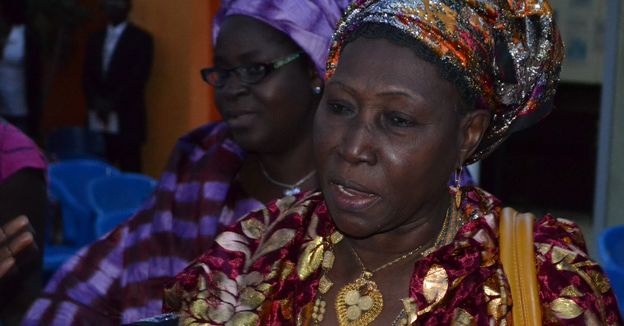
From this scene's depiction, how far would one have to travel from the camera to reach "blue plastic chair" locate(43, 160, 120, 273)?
6215mm

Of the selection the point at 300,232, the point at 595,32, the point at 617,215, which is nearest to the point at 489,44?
the point at 300,232

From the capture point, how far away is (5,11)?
947 cm

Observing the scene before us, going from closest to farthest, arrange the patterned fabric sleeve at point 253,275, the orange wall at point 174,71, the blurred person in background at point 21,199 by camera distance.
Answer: the patterned fabric sleeve at point 253,275
the blurred person in background at point 21,199
the orange wall at point 174,71

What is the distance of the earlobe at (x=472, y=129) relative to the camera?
2166 mm

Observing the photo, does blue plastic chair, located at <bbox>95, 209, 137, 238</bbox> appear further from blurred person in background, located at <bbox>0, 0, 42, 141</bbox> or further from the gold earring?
blurred person in background, located at <bbox>0, 0, 42, 141</bbox>

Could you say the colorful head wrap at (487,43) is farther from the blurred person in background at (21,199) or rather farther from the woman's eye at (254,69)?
the blurred person in background at (21,199)

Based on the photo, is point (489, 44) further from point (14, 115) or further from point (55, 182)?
point (14, 115)

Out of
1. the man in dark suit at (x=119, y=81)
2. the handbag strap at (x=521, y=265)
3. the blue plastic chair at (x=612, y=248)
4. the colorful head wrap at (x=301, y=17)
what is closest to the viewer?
the handbag strap at (x=521, y=265)

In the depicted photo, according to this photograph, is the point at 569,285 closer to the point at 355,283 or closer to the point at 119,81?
the point at 355,283

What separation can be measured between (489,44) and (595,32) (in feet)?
21.8

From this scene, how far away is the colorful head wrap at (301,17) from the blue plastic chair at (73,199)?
2561 mm

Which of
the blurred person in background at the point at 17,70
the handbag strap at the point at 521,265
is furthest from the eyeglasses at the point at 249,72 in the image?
the blurred person in background at the point at 17,70

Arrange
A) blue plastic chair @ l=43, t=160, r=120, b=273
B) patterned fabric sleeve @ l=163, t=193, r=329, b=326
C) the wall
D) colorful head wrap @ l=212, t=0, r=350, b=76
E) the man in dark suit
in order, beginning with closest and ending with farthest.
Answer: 1. patterned fabric sleeve @ l=163, t=193, r=329, b=326
2. colorful head wrap @ l=212, t=0, r=350, b=76
3. the wall
4. blue plastic chair @ l=43, t=160, r=120, b=273
5. the man in dark suit

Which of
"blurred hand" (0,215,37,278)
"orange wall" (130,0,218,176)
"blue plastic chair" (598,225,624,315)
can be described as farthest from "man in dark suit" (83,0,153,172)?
"blurred hand" (0,215,37,278)
